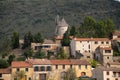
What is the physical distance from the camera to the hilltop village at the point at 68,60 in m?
83.2

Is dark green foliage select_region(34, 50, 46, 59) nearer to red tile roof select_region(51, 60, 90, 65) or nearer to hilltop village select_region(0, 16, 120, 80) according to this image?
hilltop village select_region(0, 16, 120, 80)

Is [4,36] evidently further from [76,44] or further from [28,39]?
[76,44]

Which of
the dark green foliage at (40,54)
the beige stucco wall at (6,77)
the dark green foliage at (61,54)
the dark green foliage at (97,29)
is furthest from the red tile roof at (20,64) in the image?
the dark green foliage at (97,29)

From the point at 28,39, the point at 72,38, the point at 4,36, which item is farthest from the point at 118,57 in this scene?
the point at 4,36

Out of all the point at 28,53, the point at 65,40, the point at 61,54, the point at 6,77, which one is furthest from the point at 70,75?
the point at 65,40

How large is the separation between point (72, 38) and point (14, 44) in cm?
1736

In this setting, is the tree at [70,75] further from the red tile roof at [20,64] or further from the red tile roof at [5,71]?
the red tile roof at [5,71]

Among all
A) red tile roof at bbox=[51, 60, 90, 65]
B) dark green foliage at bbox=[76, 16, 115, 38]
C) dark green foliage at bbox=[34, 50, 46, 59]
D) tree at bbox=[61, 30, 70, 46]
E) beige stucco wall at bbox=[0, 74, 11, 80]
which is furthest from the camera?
dark green foliage at bbox=[76, 16, 115, 38]

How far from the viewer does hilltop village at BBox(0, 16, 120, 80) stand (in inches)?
3275

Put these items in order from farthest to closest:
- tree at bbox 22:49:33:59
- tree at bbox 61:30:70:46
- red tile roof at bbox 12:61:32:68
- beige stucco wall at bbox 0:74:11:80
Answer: tree at bbox 61:30:70:46
tree at bbox 22:49:33:59
red tile roof at bbox 12:61:32:68
beige stucco wall at bbox 0:74:11:80

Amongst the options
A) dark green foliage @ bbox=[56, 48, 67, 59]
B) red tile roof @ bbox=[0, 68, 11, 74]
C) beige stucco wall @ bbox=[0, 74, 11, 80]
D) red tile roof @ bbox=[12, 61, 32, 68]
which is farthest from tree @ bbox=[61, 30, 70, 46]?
beige stucco wall @ bbox=[0, 74, 11, 80]

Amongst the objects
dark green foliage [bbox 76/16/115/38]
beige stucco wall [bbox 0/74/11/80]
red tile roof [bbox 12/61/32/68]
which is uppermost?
dark green foliage [bbox 76/16/115/38]

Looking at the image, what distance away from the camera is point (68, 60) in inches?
3529

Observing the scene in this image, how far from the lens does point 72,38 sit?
10506 cm
